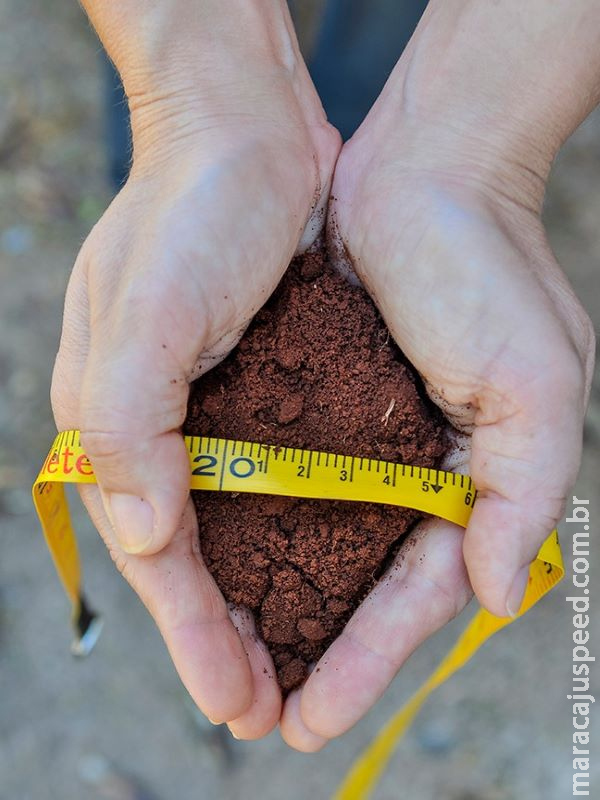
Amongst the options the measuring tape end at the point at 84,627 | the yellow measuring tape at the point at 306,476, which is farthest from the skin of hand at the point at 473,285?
the measuring tape end at the point at 84,627

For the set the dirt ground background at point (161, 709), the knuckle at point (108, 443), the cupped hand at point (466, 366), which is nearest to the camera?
the knuckle at point (108, 443)

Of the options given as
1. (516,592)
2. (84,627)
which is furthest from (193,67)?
(84,627)

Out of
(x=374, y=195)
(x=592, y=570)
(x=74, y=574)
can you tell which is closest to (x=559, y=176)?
(x=592, y=570)

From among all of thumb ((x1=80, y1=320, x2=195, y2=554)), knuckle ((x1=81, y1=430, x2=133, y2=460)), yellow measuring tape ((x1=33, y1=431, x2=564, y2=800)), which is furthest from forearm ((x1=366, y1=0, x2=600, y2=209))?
knuckle ((x1=81, y1=430, x2=133, y2=460))

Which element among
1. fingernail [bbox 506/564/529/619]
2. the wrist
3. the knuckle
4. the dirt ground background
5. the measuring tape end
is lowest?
the dirt ground background

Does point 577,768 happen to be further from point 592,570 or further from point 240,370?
point 240,370

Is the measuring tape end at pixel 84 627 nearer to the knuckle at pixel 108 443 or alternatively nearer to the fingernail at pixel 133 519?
the fingernail at pixel 133 519

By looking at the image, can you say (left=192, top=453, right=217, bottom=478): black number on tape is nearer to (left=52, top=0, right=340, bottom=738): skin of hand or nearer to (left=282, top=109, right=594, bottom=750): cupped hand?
(left=52, top=0, right=340, bottom=738): skin of hand

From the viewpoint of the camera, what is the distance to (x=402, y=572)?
2215 millimetres

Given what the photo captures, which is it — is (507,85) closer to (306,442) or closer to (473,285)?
(473,285)

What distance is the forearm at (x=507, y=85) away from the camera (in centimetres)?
231

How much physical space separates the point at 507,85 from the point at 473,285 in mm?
756

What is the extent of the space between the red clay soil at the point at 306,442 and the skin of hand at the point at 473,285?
0.08m

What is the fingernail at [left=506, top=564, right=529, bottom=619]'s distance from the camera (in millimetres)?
1977
